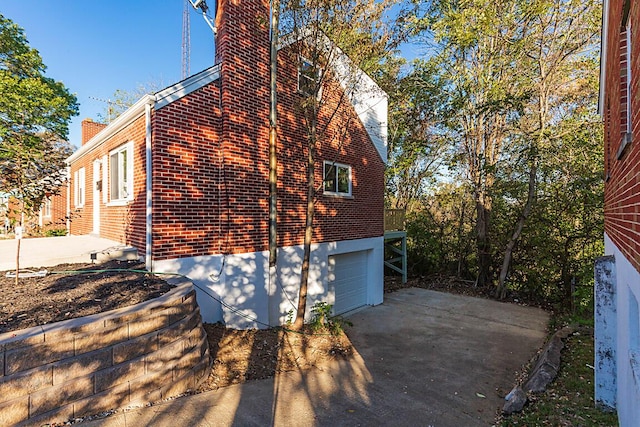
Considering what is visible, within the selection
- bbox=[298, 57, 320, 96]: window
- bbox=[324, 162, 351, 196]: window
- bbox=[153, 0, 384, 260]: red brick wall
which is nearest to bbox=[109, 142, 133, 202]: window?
bbox=[153, 0, 384, 260]: red brick wall

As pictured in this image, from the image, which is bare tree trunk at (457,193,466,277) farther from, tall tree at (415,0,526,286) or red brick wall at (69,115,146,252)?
red brick wall at (69,115,146,252)

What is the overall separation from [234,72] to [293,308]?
231 inches

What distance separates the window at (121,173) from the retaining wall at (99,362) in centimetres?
408

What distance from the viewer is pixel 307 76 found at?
754cm

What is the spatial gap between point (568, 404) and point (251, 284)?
18.9 ft

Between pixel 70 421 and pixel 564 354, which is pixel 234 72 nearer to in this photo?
pixel 70 421

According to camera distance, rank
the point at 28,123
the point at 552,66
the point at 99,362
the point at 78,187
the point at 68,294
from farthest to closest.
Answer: the point at 78,187, the point at 28,123, the point at 552,66, the point at 68,294, the point at 99,362

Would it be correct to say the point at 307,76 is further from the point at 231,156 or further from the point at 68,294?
the point at 68,294

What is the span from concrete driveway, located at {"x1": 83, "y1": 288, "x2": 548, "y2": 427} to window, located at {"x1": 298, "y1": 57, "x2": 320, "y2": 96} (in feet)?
19.6

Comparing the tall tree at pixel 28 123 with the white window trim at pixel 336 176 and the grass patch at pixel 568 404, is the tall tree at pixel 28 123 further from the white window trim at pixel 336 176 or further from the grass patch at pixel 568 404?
the grass patch at pixel 568 404

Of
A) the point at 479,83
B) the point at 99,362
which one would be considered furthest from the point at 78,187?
the point at 479,83

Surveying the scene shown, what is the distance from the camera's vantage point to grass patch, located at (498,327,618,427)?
3.71m

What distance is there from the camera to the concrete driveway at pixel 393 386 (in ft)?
13.2

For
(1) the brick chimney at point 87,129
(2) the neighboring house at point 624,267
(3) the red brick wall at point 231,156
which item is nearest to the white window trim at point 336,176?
(3) the red brick wall at point 231,156
